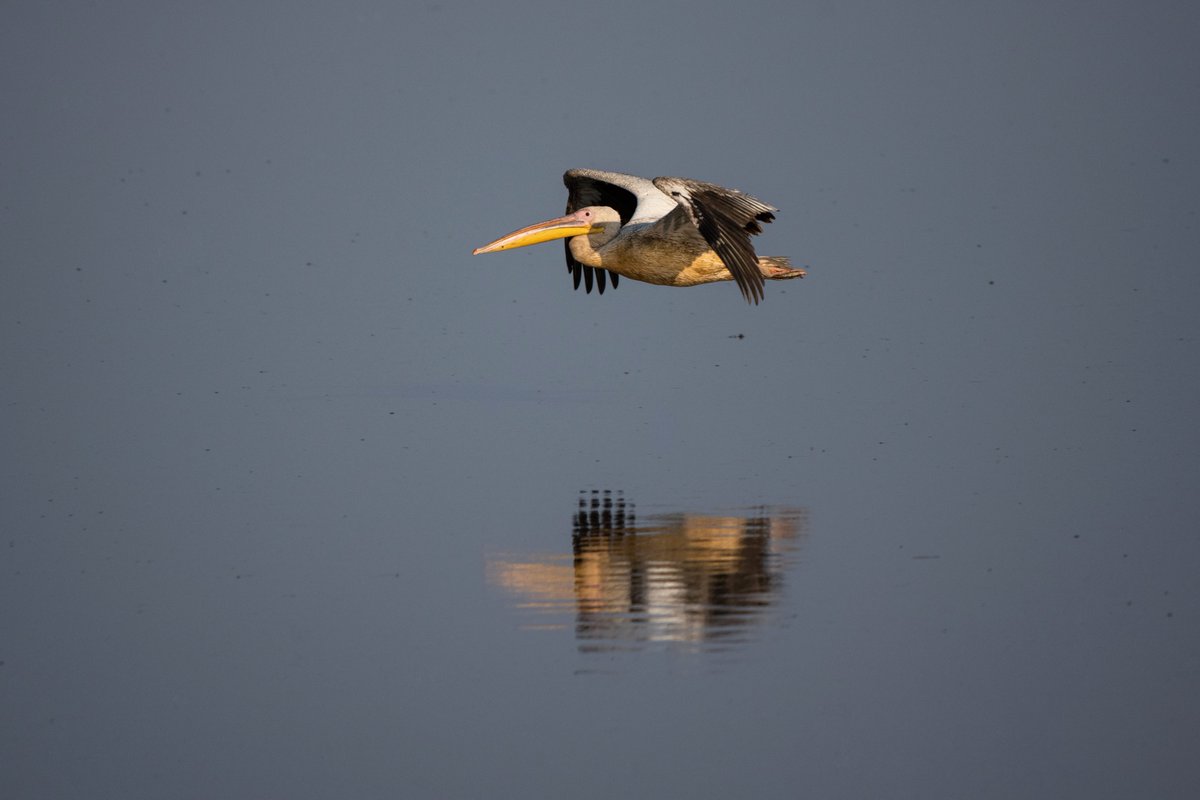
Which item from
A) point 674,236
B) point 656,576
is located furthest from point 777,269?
point 656,576

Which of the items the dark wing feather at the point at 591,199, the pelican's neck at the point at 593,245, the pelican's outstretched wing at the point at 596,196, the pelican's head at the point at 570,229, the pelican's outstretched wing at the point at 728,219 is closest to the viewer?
the pelican's outstretched wing at the point at 728,219

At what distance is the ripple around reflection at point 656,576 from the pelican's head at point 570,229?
120 inches

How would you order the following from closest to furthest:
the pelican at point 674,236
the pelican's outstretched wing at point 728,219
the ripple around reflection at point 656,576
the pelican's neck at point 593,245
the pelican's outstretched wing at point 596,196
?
the ripple around reflection at point 656,576 < the pelican's outstretched wing at point 728,219 < the pelican at point 674,236 < the pelican's neck at point 593,245 < the pelican's outstretched wing at point 596,196

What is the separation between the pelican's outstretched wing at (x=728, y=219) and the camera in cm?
1073

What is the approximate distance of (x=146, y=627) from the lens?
8.25m

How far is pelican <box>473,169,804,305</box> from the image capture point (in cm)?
1086

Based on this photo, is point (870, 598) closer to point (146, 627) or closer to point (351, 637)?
point (351, 637)

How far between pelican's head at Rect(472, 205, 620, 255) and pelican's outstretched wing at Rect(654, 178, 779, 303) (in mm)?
1276

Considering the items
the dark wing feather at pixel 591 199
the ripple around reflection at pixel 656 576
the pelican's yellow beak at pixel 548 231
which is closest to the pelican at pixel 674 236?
the pelican's yellow beak at pixel 548 231

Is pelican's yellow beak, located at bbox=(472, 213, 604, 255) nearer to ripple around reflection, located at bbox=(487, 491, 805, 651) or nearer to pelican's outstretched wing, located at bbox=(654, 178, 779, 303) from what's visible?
pelican's outstretched wing, located at bbox=(654, 178, 779, 303)

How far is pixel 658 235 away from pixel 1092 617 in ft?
15.1

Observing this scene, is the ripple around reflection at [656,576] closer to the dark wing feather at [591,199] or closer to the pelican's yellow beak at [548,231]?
the pelican's yellow beak at [548,231]

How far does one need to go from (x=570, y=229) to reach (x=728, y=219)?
71.7 inches

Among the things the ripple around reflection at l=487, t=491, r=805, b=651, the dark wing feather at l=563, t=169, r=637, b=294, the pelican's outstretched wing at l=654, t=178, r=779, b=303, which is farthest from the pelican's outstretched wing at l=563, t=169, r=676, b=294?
the ripple around reflection at l=487, t=491, r=805, b=651
